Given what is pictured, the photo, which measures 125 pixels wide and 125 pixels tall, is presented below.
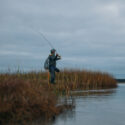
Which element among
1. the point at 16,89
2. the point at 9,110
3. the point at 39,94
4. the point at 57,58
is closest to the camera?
the point at 9,110

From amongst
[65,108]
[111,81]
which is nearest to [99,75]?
[111,81]

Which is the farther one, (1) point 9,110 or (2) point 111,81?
(2) point 111,81

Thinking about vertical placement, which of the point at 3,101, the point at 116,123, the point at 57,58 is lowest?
the point at 116,123

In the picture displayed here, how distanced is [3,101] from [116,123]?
271 cm

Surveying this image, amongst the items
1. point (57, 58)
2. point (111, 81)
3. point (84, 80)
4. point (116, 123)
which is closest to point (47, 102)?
point (116, 123)

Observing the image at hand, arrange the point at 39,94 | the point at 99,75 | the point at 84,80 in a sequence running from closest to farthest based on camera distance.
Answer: the point at 39,94, the point at 84,80, the point at 99,75

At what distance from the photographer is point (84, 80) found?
19844 millimetres

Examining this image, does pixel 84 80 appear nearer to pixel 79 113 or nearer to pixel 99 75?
pixel 99 75

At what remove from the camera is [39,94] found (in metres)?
7.34

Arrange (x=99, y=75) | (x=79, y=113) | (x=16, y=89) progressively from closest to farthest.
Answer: (x=16, y=89)
(x=79, y=113)
(x=99, y=75)

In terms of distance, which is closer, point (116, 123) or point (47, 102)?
point (116, 123)

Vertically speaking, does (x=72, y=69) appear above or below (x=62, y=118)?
above

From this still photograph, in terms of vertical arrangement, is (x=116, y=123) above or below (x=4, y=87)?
below

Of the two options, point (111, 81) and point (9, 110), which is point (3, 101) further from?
point (111, 81)
